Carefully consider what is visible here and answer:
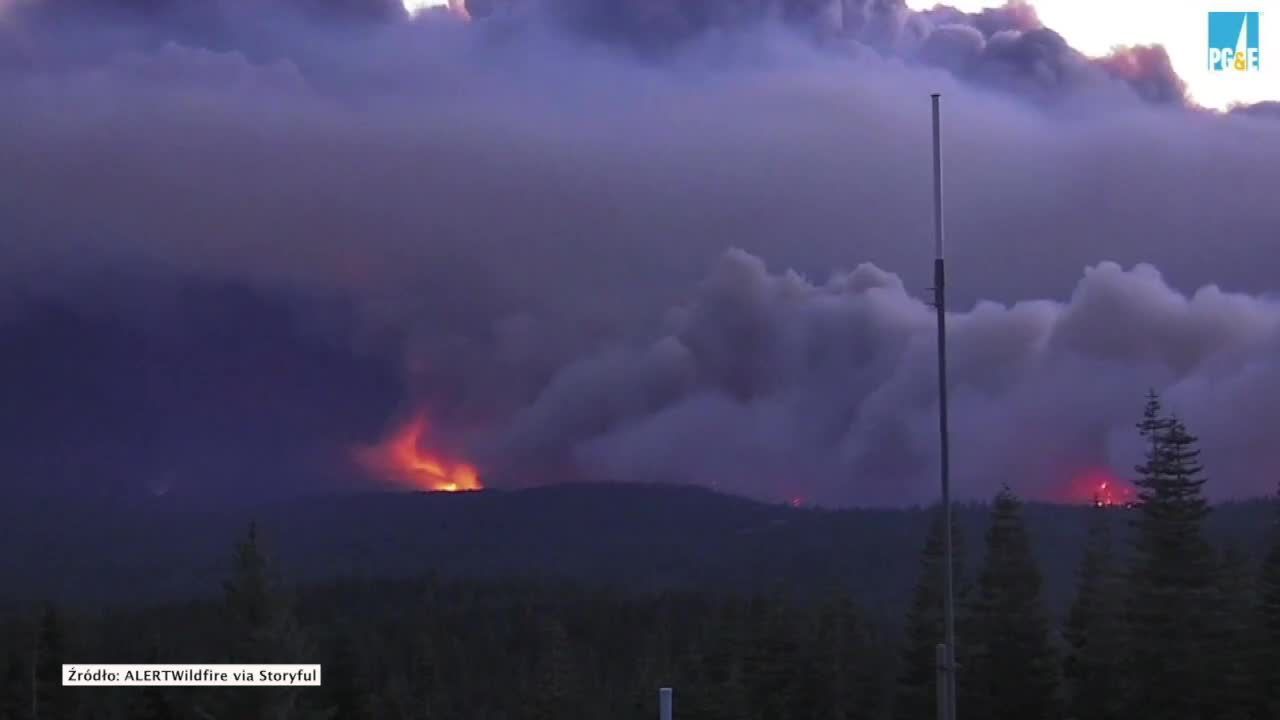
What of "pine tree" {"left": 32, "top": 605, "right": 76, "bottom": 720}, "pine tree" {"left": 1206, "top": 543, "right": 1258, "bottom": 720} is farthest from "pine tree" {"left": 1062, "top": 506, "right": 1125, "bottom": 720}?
"pine tree" {"left": 32, "top": 605, "right": 76, "bottom": 720}

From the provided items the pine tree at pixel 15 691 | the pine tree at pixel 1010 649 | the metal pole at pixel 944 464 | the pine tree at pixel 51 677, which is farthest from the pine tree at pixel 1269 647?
the pine tree at pixel 15 691

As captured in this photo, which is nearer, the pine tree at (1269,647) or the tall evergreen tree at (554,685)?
the pine tree at (1269,647)

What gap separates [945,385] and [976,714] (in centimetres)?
2766

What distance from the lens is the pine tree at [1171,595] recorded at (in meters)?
39.9

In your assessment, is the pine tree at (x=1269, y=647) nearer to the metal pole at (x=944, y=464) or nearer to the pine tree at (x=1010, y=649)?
the pine tree at (x=1010, y=649)

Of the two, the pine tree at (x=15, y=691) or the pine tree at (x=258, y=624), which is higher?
the pine tree at (x=258, y=624)

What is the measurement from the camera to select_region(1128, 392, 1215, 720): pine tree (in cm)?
3988

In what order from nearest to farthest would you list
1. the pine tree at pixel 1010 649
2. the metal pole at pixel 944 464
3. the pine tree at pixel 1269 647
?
the metal pole at pixel 944 464
the pine tree at pixel 1269 647
the pine tree at pixel 1010 649

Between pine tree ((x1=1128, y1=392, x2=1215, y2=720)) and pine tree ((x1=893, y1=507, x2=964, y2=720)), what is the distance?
8064mm

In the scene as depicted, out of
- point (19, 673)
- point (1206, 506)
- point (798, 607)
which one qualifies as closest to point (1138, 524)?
point (1206, 506)

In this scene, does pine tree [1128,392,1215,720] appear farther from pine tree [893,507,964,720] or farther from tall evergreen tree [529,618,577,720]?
tall evergreen tree [529,618,577,720]

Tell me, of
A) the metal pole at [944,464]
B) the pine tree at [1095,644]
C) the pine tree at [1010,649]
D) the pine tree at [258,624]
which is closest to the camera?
the metal pole at [944,464]

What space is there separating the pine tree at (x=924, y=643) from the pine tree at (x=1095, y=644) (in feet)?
13.5

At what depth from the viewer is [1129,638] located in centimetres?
4175
